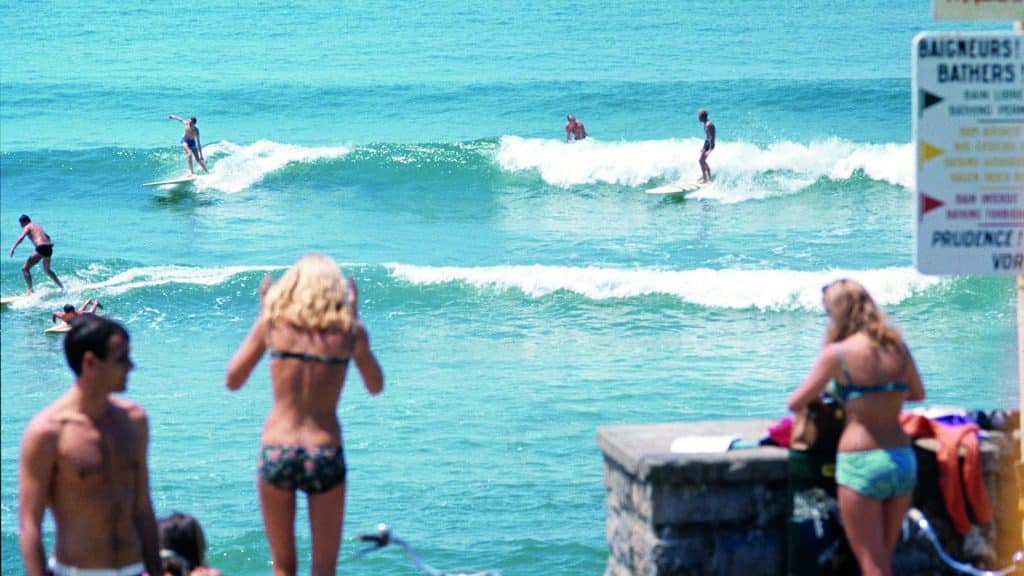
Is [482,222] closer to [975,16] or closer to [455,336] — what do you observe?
[455,336]

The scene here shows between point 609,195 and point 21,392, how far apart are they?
26.3 m

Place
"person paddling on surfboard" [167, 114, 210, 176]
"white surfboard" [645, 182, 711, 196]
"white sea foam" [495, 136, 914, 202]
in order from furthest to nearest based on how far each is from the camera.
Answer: "white sea foam" [495, 136, 914, 202] → "white surfboard" [645, 182, 711, 196] → "person paddling on surfboard" [167, 114, 210, 176]

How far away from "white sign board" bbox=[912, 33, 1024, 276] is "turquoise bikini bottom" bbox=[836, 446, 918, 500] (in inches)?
29.0

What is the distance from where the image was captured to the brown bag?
15.8 feet

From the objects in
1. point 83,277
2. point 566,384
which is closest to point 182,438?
point 566,384

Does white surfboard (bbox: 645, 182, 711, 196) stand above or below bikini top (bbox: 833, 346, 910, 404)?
→ above

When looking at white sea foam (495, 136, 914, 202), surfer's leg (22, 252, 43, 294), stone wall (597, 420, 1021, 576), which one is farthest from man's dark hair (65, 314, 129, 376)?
white sea foam (495, 136, 914, 202)

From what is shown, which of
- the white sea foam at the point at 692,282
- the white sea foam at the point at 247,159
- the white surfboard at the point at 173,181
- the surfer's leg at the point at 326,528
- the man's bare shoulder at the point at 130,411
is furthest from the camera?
the white sea foam at the point at 247,159

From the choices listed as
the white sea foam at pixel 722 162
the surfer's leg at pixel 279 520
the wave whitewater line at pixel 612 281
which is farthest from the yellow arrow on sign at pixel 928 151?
the white sea foam at pixel 722 162

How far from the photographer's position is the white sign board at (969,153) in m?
4.96

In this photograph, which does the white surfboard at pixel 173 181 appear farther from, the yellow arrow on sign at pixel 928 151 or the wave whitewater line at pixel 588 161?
the yellow arrow on sign at pixel 928 151

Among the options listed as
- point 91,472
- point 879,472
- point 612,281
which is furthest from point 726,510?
point 612,281

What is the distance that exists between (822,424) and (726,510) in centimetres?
44

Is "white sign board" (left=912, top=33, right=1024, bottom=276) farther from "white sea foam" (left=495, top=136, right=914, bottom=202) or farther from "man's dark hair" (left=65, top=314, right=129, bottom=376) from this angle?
"white sea foam" (left=495, top=136, right=914, bottom=202)
